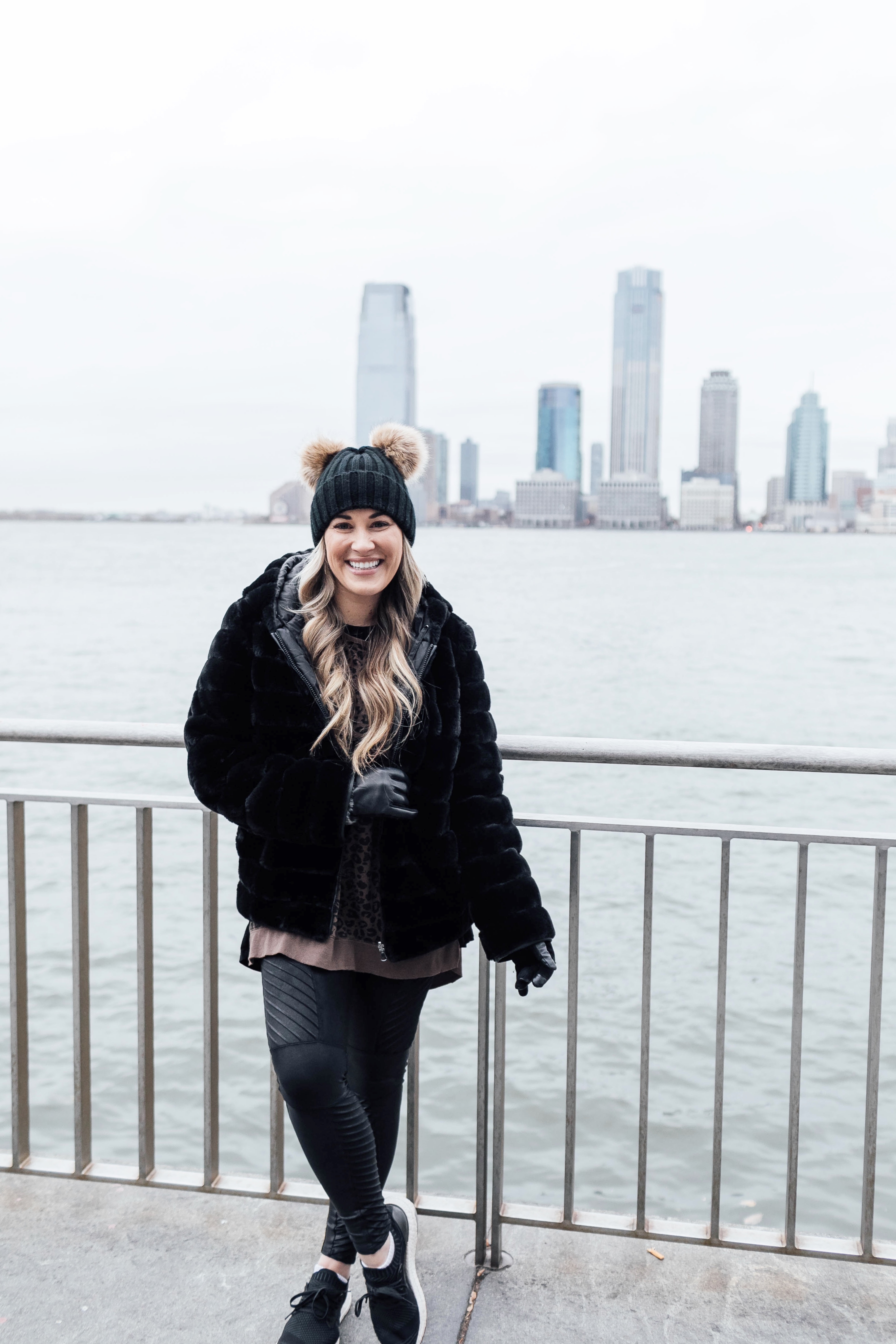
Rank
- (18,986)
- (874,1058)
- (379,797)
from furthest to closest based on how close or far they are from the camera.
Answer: (18,986) → (874,1058) → (379,797)

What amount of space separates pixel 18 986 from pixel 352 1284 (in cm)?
108

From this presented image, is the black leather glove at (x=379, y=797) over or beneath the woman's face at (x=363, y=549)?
beneath

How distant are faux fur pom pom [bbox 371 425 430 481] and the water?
494 cm

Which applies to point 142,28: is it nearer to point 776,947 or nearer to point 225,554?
point 776,947

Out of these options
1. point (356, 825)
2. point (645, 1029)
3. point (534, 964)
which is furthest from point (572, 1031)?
point (356, 825)

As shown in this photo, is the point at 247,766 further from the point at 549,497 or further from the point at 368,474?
the point at 549,497

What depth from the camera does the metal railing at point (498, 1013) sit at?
2434mm

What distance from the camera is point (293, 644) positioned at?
221 cm

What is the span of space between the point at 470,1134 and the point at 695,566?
274ft

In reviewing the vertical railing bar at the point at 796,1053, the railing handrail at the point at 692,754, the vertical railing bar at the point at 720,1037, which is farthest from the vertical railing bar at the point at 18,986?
the vertical railing bar at the point at 796,1053

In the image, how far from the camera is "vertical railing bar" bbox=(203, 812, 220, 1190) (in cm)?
266

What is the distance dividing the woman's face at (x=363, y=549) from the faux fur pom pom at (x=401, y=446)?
0.53ft

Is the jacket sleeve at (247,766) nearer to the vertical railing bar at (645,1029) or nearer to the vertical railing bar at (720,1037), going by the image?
the vertical railing bar at (645,1029)

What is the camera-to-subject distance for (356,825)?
2.24 m
